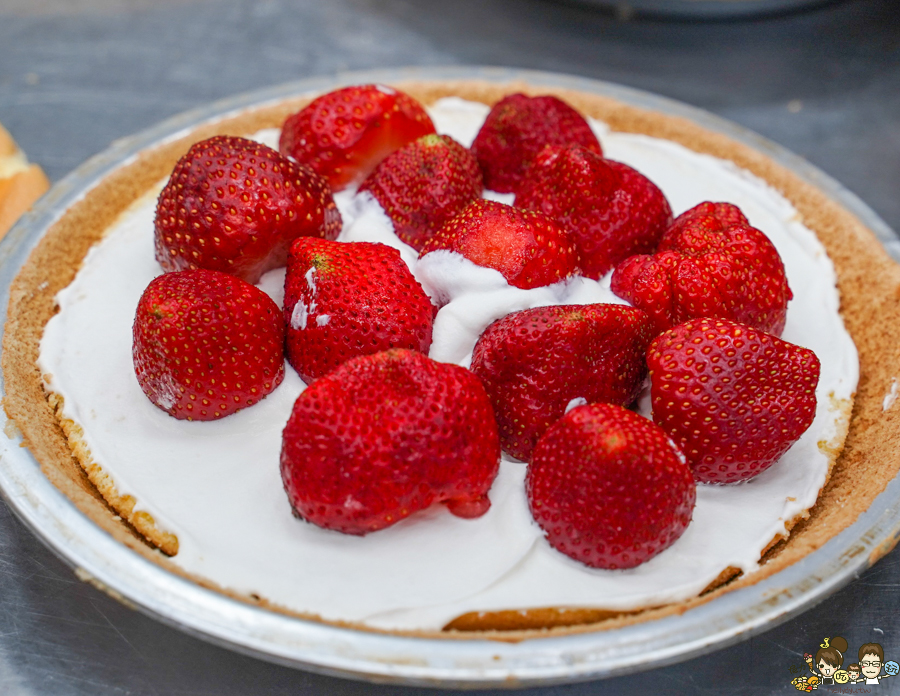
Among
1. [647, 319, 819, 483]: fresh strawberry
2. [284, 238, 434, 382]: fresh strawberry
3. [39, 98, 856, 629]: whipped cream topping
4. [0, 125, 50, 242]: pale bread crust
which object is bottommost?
[0, 125, 50, 242]: pale bread crust

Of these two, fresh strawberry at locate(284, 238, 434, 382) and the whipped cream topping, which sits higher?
fresh strawberry at locate(284, 238, 434, 382)

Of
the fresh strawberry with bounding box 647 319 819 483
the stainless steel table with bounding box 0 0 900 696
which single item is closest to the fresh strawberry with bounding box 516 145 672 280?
the fresh strawberry with bounding box 647 319 819 483

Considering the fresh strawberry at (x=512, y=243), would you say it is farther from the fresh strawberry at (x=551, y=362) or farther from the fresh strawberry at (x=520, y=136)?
the fresh strawberry at (x=520, y=136)

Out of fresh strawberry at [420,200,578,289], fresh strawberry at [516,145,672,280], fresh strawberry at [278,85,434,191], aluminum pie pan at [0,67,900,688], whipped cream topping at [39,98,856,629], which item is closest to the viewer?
aluminum pie pan at [0,67,900,688]

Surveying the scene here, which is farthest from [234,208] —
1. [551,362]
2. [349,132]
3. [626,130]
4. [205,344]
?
[626,130]

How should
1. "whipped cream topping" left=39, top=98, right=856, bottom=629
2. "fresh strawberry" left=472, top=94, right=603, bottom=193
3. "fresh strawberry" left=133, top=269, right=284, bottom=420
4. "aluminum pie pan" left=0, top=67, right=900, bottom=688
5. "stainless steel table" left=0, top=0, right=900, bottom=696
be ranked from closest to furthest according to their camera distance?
"aluminum pie pan" left=0, top=67, right=900, bottom=688, "whipped cream topping" left=39, top=98, right=856, bottom=629, "fresh strawberry" left=133, top=269, right=284, bottom=420, "fresh strawberry" left=472, top=94, right=603, bottom=193, "stainless steel table" left=0, top=0, right=900, bottom=696

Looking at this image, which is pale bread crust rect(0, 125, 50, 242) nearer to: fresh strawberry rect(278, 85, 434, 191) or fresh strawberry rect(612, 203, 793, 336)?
fresh strawberry rect(278, 85, 434, 191)

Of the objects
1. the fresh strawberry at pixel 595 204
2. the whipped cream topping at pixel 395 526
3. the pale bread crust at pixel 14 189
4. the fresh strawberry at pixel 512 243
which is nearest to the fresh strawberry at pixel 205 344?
the whipped cream topping at pixel 395 526

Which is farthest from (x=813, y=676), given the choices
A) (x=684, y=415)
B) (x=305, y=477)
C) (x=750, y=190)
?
(x=750, y=190)

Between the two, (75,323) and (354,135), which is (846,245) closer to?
(354,135)
